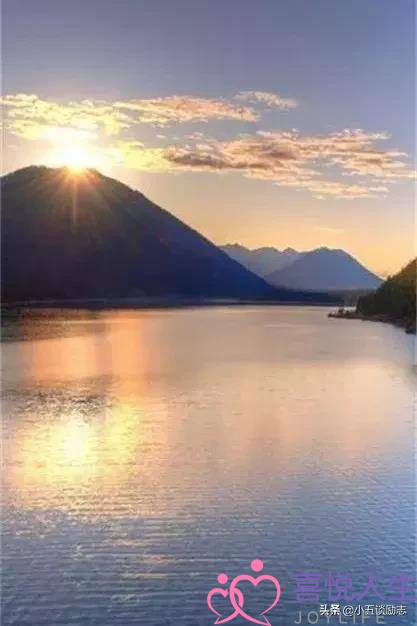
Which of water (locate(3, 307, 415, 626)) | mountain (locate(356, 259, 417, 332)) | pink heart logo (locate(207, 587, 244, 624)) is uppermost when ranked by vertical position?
mountain (locate(356, 259, 417, 332))

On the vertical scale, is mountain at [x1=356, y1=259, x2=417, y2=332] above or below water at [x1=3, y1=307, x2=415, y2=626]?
above

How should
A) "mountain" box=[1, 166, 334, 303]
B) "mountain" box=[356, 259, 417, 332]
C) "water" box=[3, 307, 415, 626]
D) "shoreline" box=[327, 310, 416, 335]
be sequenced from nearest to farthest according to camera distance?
"water" box=[3, 307, 415, 626] → "shoreline" box=[327, 310, 416, 335] → "mountain" box=[356, 259, 417, 332] → "mountain" box=[1, 166, 334, 303]

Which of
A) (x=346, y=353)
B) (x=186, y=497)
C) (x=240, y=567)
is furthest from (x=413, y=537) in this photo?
(x=346, y=353)

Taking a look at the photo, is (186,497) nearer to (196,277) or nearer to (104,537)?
(104,537)

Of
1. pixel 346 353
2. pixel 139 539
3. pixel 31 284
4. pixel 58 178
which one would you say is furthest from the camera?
pixel 58 178

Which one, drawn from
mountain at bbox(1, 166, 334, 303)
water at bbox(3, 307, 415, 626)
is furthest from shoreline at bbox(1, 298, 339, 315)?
water at bbox(3, 307, 415, 626)

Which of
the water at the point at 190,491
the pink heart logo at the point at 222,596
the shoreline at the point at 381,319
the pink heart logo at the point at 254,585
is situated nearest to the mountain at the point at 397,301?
the shoreline at the point at 381,319

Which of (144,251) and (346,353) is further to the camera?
(144,251)

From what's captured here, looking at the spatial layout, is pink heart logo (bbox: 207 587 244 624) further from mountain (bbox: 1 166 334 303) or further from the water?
mountain (bbox: 1 166 334 303)
